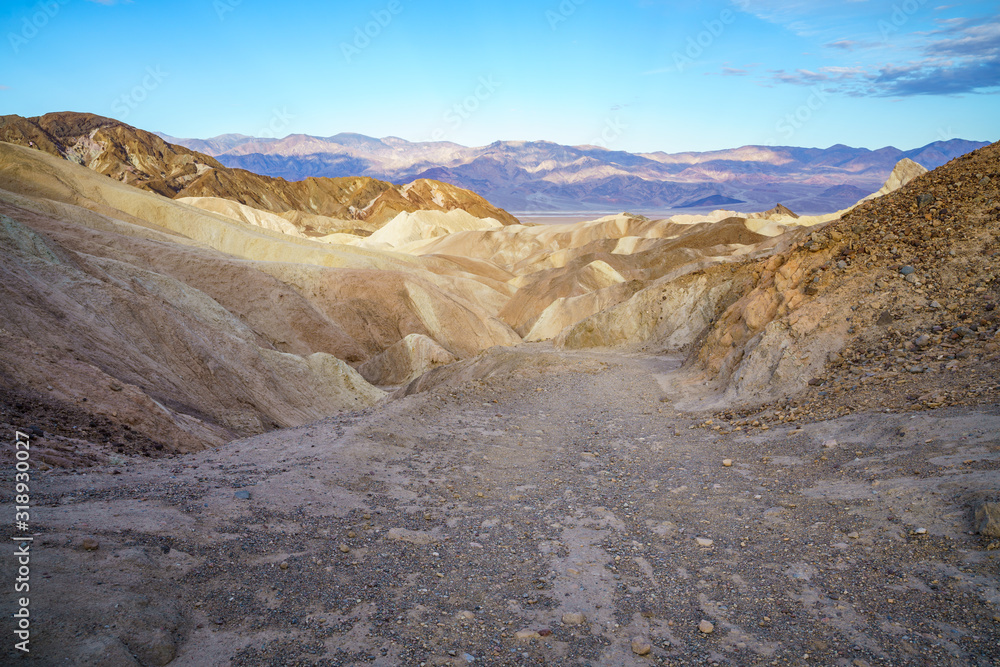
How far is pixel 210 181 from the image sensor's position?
337 feet

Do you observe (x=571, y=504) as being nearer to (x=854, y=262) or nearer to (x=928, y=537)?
(x=928, y=537)

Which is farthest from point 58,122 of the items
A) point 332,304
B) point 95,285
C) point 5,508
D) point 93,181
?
point 5,508

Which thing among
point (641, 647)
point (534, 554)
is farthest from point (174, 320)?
point (641, 647)

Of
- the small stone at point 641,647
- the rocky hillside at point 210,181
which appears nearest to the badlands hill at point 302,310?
the small stone at point 641,647

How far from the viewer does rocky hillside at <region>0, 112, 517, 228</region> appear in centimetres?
10319

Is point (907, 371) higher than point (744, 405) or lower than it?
higher

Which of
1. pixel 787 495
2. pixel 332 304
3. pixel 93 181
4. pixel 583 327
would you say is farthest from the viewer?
pixel 93 181

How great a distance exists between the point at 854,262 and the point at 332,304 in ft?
96.7

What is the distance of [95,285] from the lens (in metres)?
15.9

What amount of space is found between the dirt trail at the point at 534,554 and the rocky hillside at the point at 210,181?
95.6 meters

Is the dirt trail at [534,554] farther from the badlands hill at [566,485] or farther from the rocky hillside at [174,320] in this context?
the rocky hillside at [174,320]

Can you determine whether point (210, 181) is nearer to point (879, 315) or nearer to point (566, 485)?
point (566, 485)

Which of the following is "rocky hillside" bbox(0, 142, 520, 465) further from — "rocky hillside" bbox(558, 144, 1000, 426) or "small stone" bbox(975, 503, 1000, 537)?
"rocky hillside" bbox(558, 144, 1000, 426)

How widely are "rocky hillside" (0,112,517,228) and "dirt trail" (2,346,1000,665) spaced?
9557 cm
